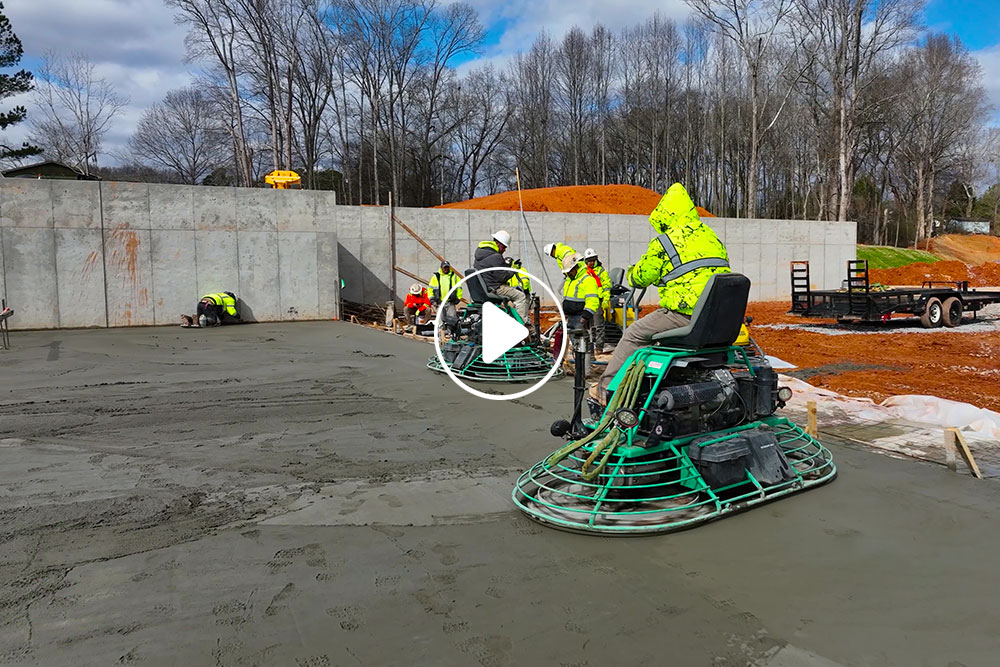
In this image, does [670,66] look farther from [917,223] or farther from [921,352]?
[921,352]

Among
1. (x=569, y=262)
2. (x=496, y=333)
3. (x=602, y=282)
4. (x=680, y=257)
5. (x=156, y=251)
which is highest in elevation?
(x=156, y=251)

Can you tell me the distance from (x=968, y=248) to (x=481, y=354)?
48.2 metres

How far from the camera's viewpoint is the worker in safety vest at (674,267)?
4.27 metres

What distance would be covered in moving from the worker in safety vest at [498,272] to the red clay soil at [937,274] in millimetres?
24627

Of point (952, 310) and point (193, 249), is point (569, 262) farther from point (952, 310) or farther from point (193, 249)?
point (952, 310)

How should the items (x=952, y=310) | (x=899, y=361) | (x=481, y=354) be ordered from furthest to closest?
(x=952, y=310) → (x=899, y=361) → (x=481, y=354)

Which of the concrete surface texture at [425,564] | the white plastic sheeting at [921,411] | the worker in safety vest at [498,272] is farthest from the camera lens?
the worker in safety vest at [498,272]

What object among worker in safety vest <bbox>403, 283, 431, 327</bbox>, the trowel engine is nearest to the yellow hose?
the trowel engine

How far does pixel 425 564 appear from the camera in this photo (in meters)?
3.27

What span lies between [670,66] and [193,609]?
1992 inches

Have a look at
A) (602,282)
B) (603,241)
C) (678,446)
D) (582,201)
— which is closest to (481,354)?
(602,282)

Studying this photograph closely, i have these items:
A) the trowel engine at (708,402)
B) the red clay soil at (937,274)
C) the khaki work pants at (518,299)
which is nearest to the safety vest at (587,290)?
the khaki work pants at (518,299)

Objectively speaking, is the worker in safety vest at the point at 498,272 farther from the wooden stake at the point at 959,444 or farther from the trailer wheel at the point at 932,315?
the trailer wheel at the point at 932,315

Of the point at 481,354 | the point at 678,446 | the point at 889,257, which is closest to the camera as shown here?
the point at 678,446
